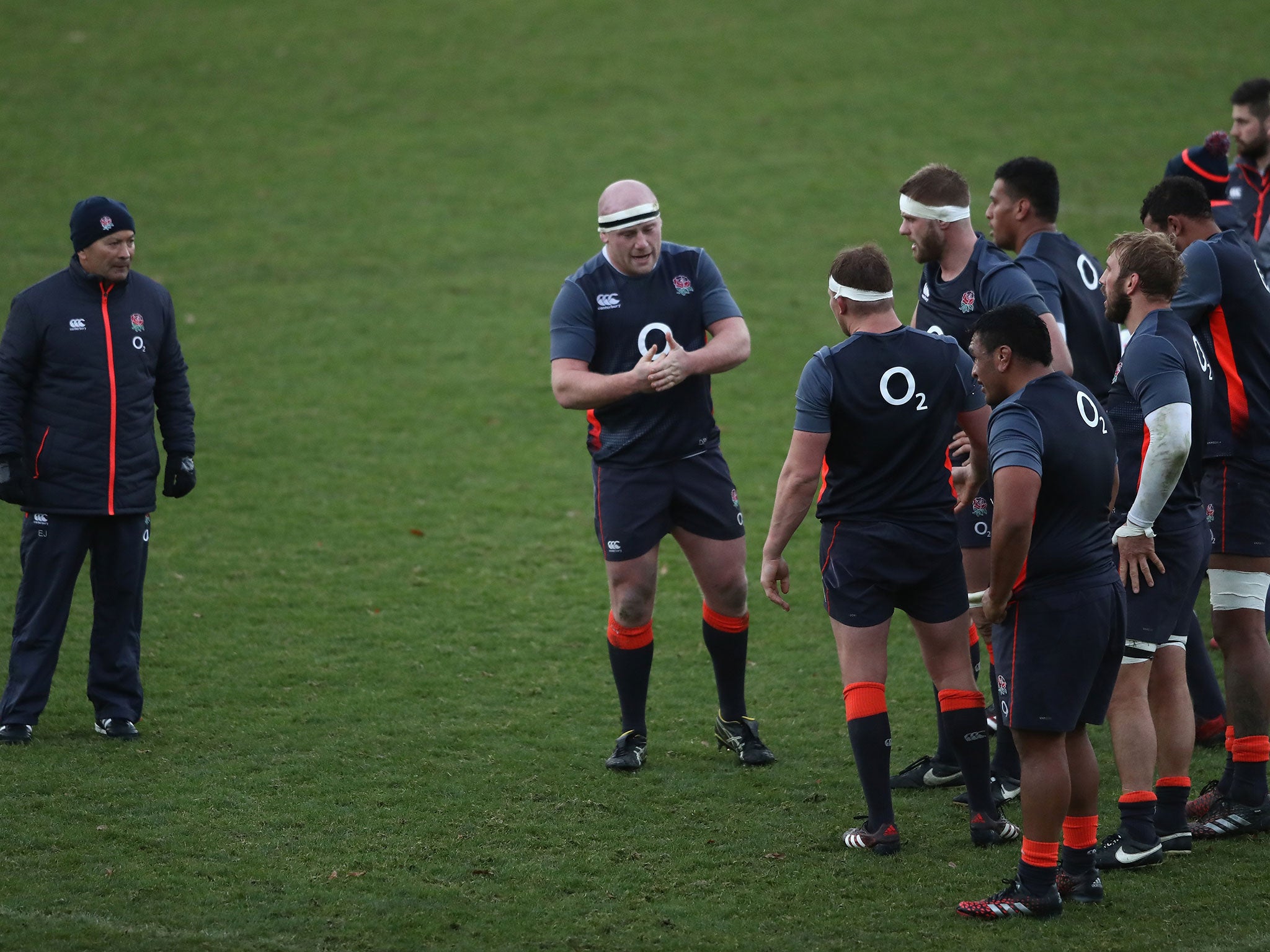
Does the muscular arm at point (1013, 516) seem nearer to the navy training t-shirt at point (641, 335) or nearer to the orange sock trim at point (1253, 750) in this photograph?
the orange sock trim at point (1253, 750)

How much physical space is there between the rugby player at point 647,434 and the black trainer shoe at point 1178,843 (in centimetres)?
176

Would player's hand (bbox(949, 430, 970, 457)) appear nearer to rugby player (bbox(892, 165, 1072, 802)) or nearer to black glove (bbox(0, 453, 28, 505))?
rugby player (bbox(892, 165, 1072, 802))

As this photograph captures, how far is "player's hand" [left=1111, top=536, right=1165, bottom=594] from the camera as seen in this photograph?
4824mm

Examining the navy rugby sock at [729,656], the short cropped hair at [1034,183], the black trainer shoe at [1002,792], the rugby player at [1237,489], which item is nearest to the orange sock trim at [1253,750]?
the rugby player at [1237,489]

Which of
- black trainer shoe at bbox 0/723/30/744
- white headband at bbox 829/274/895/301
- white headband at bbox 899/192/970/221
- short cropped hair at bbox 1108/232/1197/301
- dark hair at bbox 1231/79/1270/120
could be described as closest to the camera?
short cropped hair at bbox 1108/232/1197/301

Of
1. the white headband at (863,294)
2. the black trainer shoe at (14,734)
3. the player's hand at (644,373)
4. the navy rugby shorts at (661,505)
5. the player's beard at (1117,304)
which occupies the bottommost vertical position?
the black trainer shoe at (14,734)

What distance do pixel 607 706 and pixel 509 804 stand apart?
1.32m

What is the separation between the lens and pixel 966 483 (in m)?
5.23

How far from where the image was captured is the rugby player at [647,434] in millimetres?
5879

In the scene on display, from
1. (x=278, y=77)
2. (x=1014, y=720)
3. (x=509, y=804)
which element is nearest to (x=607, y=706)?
(x=509, y=804)

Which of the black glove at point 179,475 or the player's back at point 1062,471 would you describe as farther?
the black glove at point 179,475

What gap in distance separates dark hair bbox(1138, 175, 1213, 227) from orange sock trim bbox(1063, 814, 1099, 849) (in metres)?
2.62

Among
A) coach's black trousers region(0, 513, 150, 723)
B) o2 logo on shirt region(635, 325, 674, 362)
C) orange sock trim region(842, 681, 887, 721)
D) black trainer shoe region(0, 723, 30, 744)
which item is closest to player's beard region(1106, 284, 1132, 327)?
orange sock trim region(842, 681, 887, 721)

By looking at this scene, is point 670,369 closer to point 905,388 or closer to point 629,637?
point 905,388
